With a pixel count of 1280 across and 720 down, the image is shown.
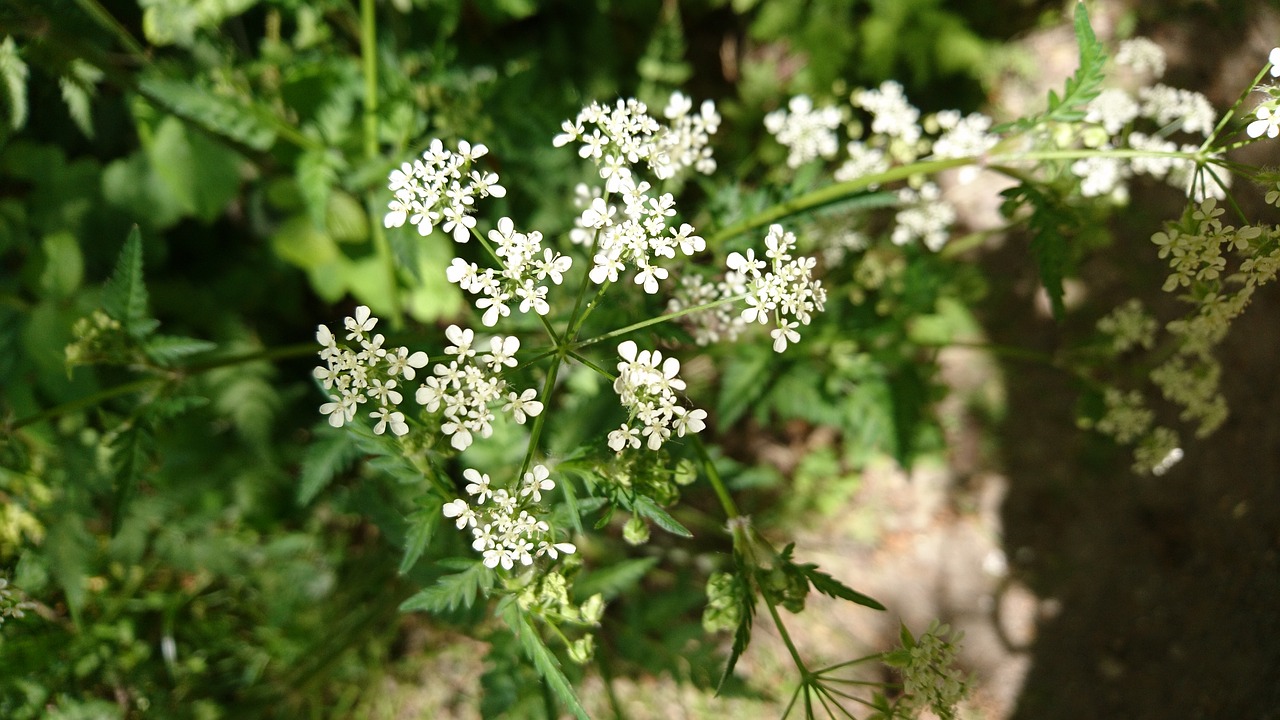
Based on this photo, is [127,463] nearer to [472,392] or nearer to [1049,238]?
[472,392]

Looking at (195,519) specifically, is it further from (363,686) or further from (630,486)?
(630,486)

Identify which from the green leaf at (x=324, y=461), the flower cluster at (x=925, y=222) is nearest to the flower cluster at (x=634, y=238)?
the green leaf at (x=324, y=461)

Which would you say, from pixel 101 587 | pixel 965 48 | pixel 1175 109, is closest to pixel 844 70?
pixel 965 48

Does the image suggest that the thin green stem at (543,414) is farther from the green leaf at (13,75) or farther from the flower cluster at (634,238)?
the green leaf at (13,75)

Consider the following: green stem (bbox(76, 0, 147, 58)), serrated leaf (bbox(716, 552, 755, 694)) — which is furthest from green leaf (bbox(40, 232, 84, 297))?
serrated leaf (bbox(716, 552, 755, 694))

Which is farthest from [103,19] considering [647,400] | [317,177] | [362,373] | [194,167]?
[647,400]

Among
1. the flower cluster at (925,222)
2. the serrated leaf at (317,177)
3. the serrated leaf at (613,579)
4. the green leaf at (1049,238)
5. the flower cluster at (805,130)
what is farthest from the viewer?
the flower cluster at (925,222)
